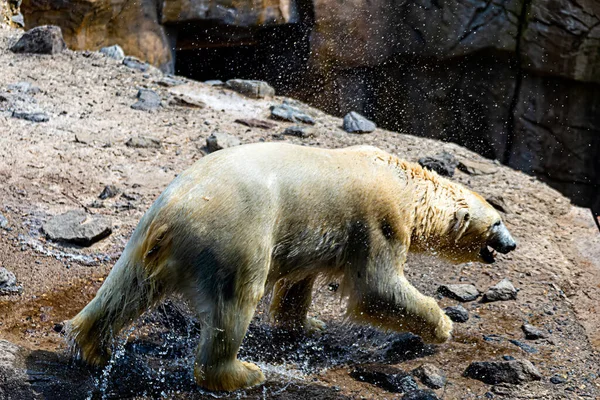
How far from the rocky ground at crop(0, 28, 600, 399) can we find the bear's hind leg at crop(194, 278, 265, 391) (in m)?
0.09

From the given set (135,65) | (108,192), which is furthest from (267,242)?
(135,65)

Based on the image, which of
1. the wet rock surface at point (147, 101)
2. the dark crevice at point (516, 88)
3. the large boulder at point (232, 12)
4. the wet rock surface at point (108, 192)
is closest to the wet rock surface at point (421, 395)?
the wet rock surface at point (108, 192)

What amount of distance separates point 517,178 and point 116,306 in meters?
4.77

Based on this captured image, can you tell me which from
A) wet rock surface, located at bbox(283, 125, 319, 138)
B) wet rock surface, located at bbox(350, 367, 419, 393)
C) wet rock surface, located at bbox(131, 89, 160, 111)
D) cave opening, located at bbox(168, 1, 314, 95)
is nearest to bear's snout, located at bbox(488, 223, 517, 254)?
wet rock surface, located at bbox(350, 367, 419, 393)

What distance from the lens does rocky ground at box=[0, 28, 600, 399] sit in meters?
3.69

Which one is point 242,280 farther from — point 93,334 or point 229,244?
point 93,334

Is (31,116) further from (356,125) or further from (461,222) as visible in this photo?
(461,222)

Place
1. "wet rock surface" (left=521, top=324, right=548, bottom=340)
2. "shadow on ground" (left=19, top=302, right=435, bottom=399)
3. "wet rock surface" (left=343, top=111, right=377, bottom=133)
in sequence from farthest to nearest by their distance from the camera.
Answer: "wet rock surface" (left=343, top=111, right=377, bottom=133)
"wet rock surface" (left=521, top=324, right=548, bottom=340)
"shadow on ground" (left=19, top=302, right=435, bottom=399)

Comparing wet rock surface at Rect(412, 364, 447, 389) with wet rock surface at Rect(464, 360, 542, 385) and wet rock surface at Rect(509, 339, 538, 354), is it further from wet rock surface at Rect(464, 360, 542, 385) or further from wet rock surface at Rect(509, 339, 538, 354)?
wet rock surface at Rect(509, 339, 538, 354)

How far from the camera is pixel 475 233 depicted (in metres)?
4.25

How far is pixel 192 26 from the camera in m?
10.9

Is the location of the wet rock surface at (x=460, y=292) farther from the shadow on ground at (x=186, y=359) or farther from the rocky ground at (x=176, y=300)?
the shadow on ground at (x=186, y=359)

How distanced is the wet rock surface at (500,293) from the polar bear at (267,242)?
1.05 meters

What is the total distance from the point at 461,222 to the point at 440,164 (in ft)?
8.55
